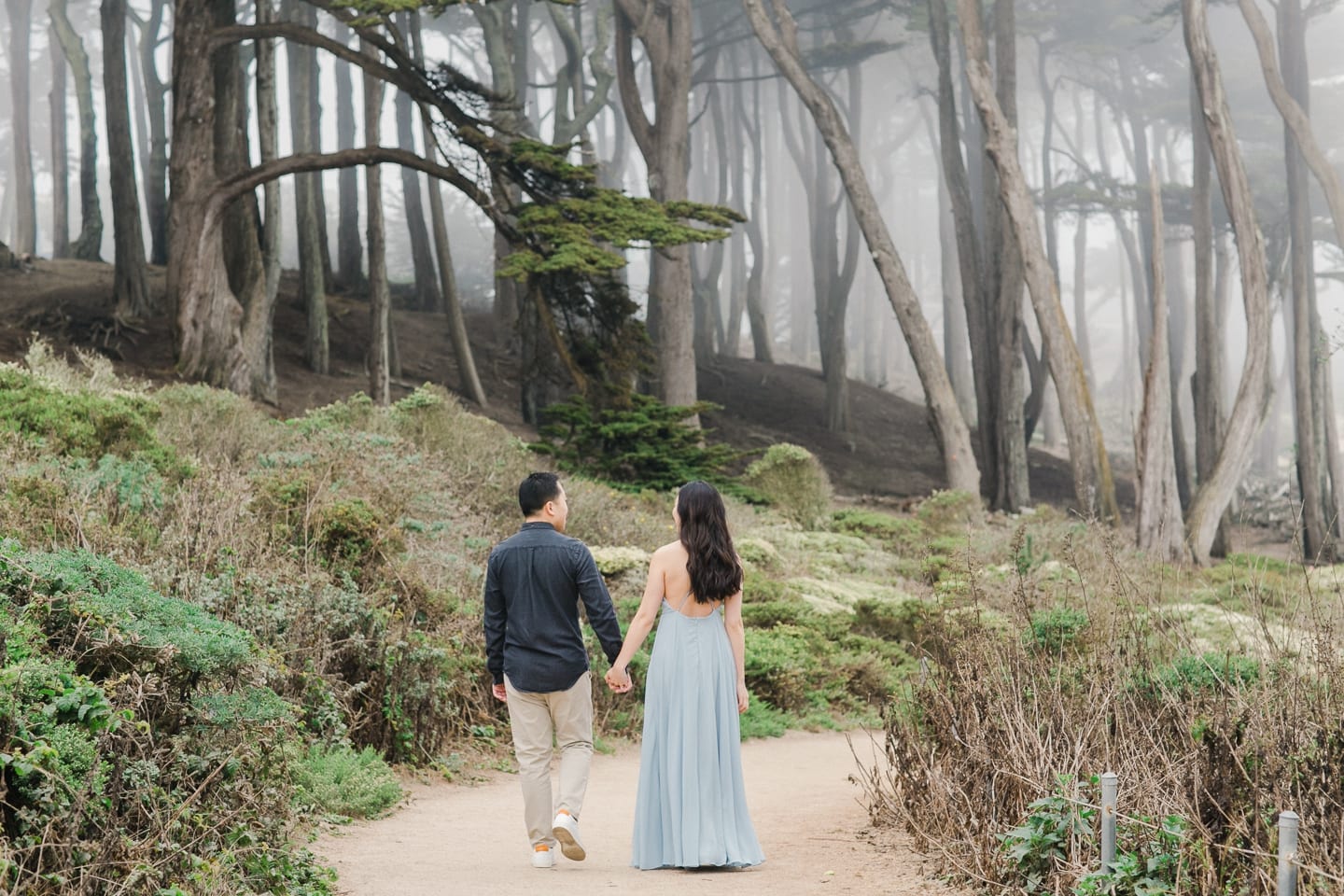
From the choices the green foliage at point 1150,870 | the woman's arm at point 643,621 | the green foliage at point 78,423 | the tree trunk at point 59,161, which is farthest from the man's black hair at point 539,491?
the tree trunk at point 59,161

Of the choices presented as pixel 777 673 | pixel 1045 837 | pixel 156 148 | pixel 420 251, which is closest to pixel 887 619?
pixel 777 673

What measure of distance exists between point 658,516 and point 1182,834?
1088cm

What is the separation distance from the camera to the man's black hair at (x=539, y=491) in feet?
17.9

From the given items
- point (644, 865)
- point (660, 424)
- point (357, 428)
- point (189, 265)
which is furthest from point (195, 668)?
point (189, 265)

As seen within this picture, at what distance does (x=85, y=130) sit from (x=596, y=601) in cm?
2861

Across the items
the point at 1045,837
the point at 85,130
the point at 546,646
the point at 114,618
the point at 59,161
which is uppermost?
the point at 85,130

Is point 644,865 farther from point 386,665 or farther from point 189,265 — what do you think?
point 189,265

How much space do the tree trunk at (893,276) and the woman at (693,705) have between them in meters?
16.0

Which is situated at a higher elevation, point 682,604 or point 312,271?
point 312,271

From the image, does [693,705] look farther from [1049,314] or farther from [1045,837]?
[1049,314]

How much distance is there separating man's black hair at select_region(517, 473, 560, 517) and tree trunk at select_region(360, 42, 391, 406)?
14344 mm

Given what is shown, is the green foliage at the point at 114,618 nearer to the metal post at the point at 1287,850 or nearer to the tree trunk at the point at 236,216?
the metal post at the point at 1287,850

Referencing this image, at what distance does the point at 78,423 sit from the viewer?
1012 cm

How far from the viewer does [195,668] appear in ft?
16.0
